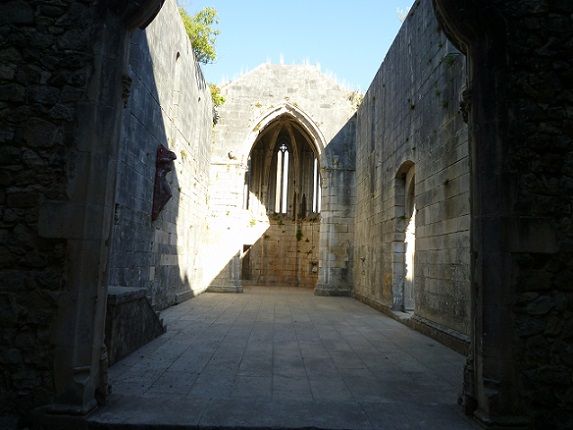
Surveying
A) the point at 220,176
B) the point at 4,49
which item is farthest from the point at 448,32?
the point at 220,176

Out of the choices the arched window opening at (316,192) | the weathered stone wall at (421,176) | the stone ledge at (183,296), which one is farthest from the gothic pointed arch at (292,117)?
the arched window opening at (316,192)

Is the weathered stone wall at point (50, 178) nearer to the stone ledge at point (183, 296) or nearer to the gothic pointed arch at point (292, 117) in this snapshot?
the stone ledge at point (183, 296)

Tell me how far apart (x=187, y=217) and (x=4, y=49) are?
8.56 m

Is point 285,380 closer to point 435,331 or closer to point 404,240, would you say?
point 435,331

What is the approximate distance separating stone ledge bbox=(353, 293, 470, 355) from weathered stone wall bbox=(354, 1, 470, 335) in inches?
3.8

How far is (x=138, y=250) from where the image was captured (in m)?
7.50

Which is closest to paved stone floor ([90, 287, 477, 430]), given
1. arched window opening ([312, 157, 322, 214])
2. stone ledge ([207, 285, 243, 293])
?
stone ledge ([207, 285, 243, 293])

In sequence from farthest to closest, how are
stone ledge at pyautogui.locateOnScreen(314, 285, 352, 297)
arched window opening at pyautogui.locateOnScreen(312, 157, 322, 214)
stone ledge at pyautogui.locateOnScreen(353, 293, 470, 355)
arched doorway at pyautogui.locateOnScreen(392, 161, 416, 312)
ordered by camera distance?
1. arched window opening at pyautogui.locateOnScreen(312, 157, 322, 214)
2. stone ledge at pyautogui.locateOnScreen(314, 285, 352, 297)
3. arched doorway at pyautogui.locateOnScreen(392, 161, 416, 312)
4. stone ledge at pyautogui.locateOnScreen(353, 293, 470, 355)

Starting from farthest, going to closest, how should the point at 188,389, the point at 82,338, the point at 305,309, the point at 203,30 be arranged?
the point at 203,30 < the point at 305,309 < the point at 188,389 < the point at 82,338

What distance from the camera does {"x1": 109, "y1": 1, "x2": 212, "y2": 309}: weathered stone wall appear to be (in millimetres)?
6828

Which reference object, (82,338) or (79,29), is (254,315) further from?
(79,29)

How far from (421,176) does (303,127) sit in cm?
913

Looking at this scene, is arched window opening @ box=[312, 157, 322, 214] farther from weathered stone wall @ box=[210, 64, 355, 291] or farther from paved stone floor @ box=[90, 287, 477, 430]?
paved stone floor @ box=[90, 287, 477, 430]

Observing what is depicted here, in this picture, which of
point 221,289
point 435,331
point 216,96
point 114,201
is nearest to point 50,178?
point 114,201
